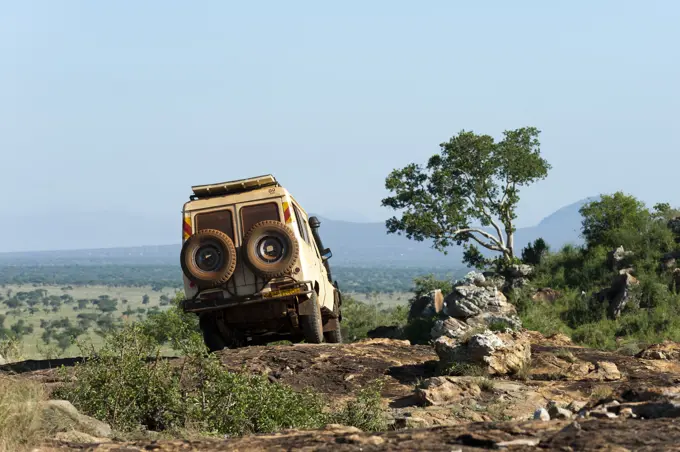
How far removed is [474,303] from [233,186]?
667 cm

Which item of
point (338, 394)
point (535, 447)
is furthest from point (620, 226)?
point (535, 447)

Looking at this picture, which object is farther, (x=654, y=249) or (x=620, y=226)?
(x=620, y=226)

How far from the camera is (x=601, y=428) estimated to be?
22.3 ft

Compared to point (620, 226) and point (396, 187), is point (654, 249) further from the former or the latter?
point (396, 187)

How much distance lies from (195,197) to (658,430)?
10970 millimetres

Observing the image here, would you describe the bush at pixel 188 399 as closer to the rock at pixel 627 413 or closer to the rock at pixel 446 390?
the rock at pixel 446 390

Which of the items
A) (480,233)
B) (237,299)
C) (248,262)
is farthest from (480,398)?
(480,233)

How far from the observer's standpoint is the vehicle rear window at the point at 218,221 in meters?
15.7

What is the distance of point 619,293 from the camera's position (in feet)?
71.2

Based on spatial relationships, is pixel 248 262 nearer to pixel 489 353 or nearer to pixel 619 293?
pixel 489 353

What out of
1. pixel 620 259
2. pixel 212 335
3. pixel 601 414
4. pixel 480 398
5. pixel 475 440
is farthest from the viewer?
pixel 620 259

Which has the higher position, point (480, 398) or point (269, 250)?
point (269, 250)

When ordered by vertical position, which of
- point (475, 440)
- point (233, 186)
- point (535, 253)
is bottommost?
point (475, 440)

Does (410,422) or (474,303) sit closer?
(410,422)
